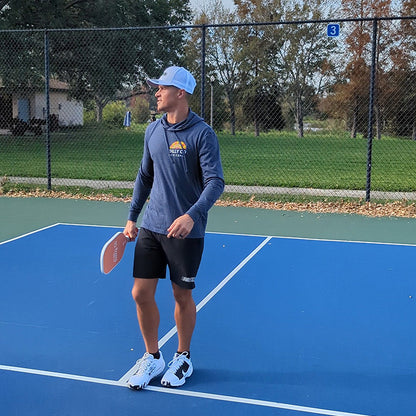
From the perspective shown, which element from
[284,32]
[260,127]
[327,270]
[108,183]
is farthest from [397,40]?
[327,270]

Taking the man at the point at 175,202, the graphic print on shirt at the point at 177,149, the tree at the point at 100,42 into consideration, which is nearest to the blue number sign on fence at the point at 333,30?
the man at the point at 175,202

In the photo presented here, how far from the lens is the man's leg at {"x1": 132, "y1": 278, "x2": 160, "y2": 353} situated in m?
3.71

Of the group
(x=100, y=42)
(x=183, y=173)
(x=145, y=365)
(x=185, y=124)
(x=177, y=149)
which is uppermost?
(x=100, y=42)

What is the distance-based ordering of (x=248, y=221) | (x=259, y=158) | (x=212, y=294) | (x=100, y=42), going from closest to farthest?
(x=212, y=294) → (x=248, y=221) → (x=259, y=158) → (x=100, y=42)

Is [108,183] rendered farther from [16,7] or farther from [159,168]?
[16,7]

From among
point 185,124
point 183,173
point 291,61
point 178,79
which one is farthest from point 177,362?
point 291,61

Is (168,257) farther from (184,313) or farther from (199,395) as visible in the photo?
(199,395)

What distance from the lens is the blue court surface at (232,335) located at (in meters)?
3.54

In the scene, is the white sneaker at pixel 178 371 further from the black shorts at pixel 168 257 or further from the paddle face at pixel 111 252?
the paddle face at pixel 111 252

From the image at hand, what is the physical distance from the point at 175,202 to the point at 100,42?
78.3ft

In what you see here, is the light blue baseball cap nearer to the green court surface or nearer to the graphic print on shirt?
the graphic print on shirt

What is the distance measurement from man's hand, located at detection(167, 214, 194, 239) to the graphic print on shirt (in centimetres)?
41

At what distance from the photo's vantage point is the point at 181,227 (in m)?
3.44

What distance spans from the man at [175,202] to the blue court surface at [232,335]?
0.32 m
